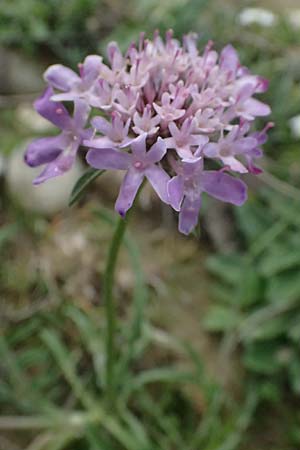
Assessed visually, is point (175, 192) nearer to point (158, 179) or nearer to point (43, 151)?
point (158, 179)

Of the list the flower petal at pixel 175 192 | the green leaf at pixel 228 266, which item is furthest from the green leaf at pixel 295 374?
the flower petal at pixel 175 192

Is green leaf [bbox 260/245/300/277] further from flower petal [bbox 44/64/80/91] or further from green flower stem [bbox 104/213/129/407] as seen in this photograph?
flower petal [bbox 44/64/80/91]

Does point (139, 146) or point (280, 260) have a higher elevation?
point (139, 146)

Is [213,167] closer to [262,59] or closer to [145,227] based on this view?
[145,227]

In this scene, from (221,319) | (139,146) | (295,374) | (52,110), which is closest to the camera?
(139,146)

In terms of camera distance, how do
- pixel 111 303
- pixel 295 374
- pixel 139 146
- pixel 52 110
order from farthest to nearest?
pixel 295 374 → pixel 111 303 → pixel 52 110 → pixel 139 146

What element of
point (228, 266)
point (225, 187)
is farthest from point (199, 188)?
point (228, 266)

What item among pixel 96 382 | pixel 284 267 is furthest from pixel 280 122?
pixel 96 382
